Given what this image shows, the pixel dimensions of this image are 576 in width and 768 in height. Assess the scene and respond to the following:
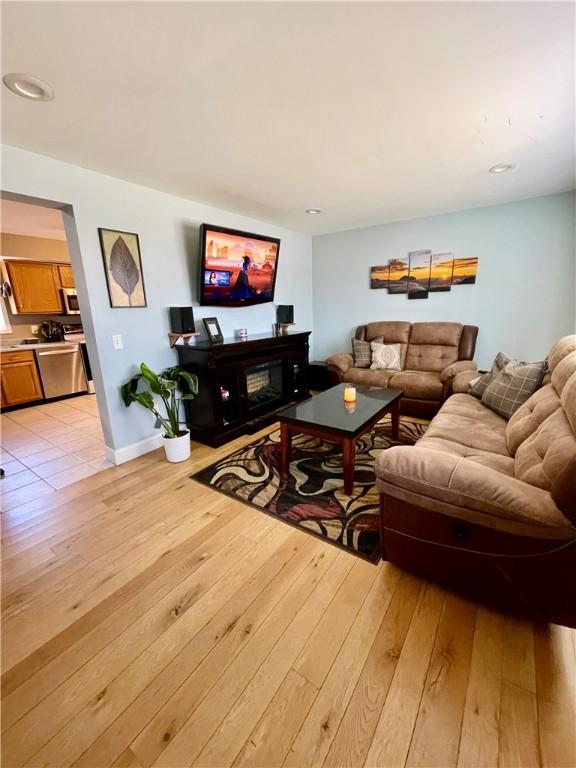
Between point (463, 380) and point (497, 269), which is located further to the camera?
point (497, 269)

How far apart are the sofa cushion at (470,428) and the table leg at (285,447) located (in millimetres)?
954

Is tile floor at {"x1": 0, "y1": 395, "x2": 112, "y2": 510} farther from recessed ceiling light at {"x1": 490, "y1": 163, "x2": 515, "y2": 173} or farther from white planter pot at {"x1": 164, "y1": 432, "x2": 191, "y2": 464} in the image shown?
recessed ceiling light at {"x1": 490, "y1": 163, "x2": 515, "y2": 173}

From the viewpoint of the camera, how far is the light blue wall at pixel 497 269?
335 centimetres

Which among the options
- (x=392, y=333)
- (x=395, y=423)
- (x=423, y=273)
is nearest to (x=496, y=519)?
(x=395, y=423)

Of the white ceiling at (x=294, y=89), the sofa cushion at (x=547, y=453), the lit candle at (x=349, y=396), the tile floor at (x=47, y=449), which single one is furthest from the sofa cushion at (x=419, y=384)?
the tile floor at (x=47, y=449)

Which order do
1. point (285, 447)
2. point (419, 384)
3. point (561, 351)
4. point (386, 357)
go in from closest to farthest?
point (561, 351), point (285, 447), point (419, 384), point (386, 357)

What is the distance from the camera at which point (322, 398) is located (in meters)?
2.83

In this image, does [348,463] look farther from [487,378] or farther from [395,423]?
[487,378]

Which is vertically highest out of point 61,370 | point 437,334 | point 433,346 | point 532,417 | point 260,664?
point 437,334

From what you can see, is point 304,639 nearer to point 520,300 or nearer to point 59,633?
point 59,633

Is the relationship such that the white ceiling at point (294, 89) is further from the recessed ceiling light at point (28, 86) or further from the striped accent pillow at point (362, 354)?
the striped accent pillow at point (362, 354)

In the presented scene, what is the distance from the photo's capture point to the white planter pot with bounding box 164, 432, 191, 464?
272 cm

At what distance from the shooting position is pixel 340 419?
2.31 metres

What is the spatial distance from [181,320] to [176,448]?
118 cm
